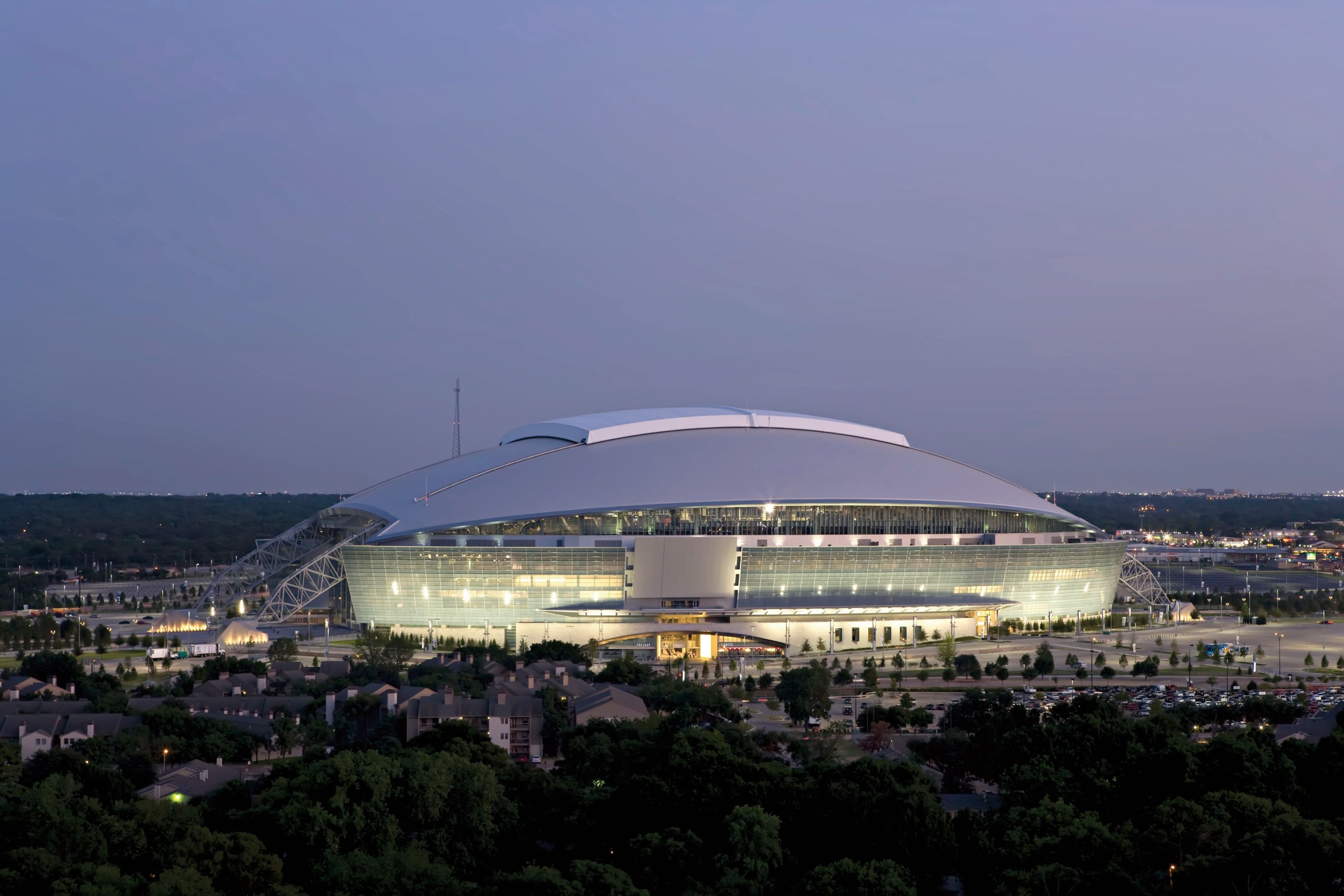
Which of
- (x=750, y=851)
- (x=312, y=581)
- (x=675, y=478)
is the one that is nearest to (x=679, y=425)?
(x=675, y=478)

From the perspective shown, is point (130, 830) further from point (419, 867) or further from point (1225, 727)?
point (1225, 727)

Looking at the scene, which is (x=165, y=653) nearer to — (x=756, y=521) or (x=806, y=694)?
(x=756, y=521)

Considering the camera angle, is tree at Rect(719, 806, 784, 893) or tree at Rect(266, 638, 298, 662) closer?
tree at Rect(719, 806, 784, 893)

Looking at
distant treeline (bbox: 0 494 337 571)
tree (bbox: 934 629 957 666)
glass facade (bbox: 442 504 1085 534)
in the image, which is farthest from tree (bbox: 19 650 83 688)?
distant treeline (bbox: 0 494 337 571)

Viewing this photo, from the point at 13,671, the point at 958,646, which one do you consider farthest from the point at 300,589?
the point at 958,646

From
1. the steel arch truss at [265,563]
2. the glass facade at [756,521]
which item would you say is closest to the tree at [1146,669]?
the glass facade at [756,521]

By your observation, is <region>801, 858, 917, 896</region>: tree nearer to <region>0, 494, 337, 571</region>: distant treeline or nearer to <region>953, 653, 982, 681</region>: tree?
<region>953, 653, 982, 681</region>: tree
